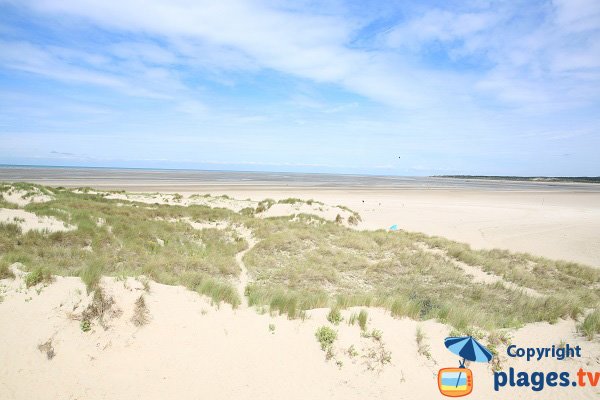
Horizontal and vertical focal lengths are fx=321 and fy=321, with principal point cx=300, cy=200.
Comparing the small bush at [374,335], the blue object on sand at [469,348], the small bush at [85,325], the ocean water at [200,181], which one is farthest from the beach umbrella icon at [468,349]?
the ocean water at [200,181]

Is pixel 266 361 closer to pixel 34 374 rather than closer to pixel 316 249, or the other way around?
pixel 34 374

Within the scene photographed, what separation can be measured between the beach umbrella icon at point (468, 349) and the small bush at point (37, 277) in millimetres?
8211

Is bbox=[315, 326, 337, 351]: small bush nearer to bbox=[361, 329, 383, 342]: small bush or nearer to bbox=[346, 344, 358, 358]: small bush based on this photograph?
bbox=[346, 344, 358, 358]: small bush

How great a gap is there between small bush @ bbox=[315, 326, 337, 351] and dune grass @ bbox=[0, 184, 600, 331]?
857 millimetres

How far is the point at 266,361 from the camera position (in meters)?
5.59

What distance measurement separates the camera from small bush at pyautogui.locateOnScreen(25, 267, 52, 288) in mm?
6473

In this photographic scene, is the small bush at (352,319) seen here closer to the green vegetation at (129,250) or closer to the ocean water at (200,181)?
the green vegetation at (129,250)

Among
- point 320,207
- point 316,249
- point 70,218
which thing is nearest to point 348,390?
point 316,249

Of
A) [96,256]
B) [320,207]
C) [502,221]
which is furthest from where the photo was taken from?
[502,221]

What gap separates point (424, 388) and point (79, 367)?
564 centimetres

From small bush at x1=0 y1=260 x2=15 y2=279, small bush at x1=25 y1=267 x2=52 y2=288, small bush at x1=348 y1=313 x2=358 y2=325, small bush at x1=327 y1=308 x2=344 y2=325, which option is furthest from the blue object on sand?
small bush at x1=0 y1=260 x2=15 y2=279

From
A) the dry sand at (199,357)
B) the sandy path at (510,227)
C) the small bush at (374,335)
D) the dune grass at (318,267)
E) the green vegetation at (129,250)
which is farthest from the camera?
the sandy path at (510,227)

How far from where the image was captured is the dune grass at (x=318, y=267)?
7.91m

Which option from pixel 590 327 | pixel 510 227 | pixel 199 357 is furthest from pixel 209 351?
pixel 510 227
